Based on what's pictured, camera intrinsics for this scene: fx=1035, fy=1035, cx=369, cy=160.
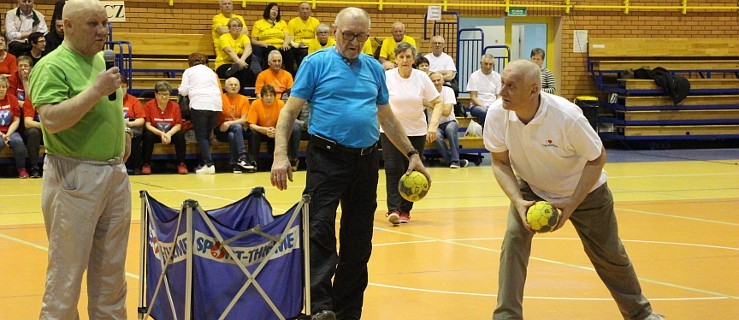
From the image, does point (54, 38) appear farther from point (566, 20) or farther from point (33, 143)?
point (566, 20)

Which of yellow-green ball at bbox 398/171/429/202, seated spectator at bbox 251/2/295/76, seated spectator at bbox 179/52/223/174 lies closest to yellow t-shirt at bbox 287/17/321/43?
seated spectator at bbox 251/2/295/76

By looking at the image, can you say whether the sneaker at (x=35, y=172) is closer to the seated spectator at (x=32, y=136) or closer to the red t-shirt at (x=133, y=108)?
the seated spectator at (x=32, y=136)

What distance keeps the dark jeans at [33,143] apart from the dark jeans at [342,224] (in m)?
10.2

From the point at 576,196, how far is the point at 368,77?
1593 mm

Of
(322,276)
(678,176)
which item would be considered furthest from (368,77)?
(678,176)

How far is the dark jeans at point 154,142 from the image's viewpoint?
54.3 feet

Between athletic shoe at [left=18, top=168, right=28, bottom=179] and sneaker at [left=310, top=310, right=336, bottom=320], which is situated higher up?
sneaker at [left=310, top=310, right=336, bottom=320]

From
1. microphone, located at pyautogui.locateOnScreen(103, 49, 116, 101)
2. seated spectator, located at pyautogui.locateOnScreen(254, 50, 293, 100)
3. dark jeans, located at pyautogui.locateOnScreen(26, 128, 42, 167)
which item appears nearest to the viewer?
microphone, located at pyautogui.locateOnScreen(103, 49, 116, 101)

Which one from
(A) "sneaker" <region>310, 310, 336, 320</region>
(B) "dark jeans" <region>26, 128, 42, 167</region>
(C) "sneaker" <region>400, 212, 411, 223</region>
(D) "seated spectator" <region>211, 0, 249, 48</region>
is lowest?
(C) "sneaker" <region>400, 212, 411, 223</region>

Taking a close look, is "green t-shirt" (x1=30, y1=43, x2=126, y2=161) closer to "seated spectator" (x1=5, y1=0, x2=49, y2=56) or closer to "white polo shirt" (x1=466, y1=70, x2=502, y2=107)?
"seated spectator" (x1=5, y1=0, x2=49, y2=56)

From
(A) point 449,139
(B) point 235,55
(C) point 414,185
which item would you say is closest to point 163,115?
(B) point 235,55

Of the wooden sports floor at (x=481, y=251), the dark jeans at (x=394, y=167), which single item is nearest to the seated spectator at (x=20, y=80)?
the wooden sports floor at (x=481, y=251)

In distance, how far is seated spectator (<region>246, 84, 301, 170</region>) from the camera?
17.1m

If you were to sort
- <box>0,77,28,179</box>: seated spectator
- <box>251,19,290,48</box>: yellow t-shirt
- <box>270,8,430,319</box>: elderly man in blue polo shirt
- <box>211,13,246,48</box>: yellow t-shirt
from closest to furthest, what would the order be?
<box>270,8,430,319</box>: elderly man in blue polo shirt < <box>0,77,28,179</box>: seated spectator < <box>211,13,246,48</box>: yellow t-shirt < <box>251,19,290,48</box>: yellow t-shirt
